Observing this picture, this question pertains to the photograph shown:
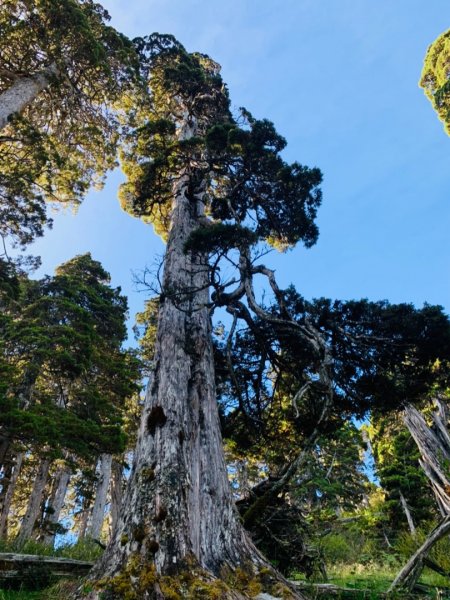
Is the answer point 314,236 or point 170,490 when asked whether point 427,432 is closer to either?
point 314,236

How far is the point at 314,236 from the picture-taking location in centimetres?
897

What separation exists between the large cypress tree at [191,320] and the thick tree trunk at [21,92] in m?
3.13

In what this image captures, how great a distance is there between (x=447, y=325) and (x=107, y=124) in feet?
42.7

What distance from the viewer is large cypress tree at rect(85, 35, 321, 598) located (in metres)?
3.38

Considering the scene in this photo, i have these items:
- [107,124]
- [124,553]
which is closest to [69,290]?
[107,124]

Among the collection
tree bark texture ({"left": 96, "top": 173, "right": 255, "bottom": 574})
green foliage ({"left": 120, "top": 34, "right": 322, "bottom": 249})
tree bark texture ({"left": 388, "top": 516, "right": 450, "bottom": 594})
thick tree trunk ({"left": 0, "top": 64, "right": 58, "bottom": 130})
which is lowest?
tree bark texture ({"left": 388, "top": 516, "right": 450, "bottom": 594})

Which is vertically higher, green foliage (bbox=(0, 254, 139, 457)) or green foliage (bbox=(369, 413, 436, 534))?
green foliage (bbox=(0, 254, 139, 457))

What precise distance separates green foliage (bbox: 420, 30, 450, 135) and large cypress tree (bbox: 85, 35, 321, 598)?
732cm

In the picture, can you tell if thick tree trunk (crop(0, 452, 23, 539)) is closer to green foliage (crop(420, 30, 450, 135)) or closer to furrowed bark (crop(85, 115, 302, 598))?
furrowed bark (crop(85, 115, 302, 598))

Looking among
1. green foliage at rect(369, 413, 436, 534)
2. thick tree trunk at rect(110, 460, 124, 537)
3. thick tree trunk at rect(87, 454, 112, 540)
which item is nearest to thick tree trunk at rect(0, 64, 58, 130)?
thick tree trunk at rect(87, 454, 112, 540)

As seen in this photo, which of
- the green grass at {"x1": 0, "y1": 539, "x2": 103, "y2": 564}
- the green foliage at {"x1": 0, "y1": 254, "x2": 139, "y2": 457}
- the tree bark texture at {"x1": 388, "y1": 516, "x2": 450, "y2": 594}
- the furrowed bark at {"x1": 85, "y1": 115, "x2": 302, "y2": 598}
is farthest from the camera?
the green foliage at {"x1": 0, "y1": 254, "x2": 139, "y2": 457}

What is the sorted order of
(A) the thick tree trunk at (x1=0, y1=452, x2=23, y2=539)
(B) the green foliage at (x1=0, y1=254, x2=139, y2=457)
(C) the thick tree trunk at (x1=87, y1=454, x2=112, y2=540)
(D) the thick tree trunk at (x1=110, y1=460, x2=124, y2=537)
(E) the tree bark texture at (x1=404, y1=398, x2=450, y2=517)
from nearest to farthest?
(B) the green foliage at (x1=0, y1=254, x2=139, y2=457), (E) the tree bark texture at (x1=404, y1=398, x2=450, y2=517), (A) the thick tree trunk at (x1=0, y1=452, x2=23, y2=539), (C) the thick tree trunk at (x1=87, y1=454, x2=112, y2=540), (D) the thick tree trunk at (x1=110, y1=460, x2=124, y2=537)

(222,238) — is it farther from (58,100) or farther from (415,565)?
(58,100)

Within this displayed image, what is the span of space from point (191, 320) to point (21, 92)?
26.9ft
